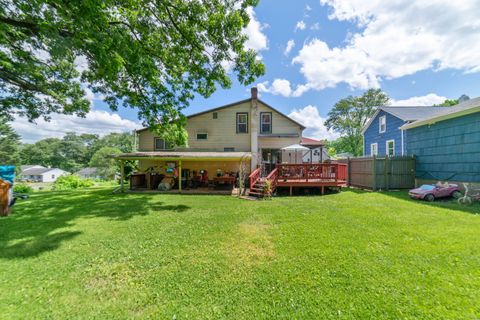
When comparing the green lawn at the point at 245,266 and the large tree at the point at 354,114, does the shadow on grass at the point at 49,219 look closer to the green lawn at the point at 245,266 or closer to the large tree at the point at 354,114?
the green lawn at the point at 245,266

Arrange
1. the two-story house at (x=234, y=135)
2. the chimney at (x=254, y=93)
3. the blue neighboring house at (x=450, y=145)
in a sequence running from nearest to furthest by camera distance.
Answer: the blue neighboring house at (x=450, y=145) → the chimney at (x=254, y=93) → the two-story house at (x=234, y=135)

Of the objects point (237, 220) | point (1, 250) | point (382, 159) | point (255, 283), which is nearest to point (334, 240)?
point (255, 283)

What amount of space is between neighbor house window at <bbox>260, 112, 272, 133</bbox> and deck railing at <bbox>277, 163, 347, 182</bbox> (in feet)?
15.2

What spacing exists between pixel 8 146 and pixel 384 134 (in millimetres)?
64476

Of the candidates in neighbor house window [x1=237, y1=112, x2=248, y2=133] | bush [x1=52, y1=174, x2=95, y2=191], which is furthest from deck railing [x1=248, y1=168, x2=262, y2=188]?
bush [x1=52, y1=174, x2=95, y2=191]

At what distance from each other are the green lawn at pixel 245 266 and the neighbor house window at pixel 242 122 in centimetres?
903

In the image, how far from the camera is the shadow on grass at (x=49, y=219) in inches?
173

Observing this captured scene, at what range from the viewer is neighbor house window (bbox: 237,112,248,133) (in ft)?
47.0

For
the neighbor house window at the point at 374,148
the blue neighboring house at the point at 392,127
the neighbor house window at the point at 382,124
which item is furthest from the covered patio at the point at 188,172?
the neighbor house window at the point at 374,148

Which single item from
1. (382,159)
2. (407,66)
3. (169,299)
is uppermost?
(407,66)

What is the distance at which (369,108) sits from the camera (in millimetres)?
34188

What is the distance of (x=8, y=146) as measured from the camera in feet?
132

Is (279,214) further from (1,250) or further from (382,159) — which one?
(382,159)

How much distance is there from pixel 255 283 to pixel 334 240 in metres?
2.37
